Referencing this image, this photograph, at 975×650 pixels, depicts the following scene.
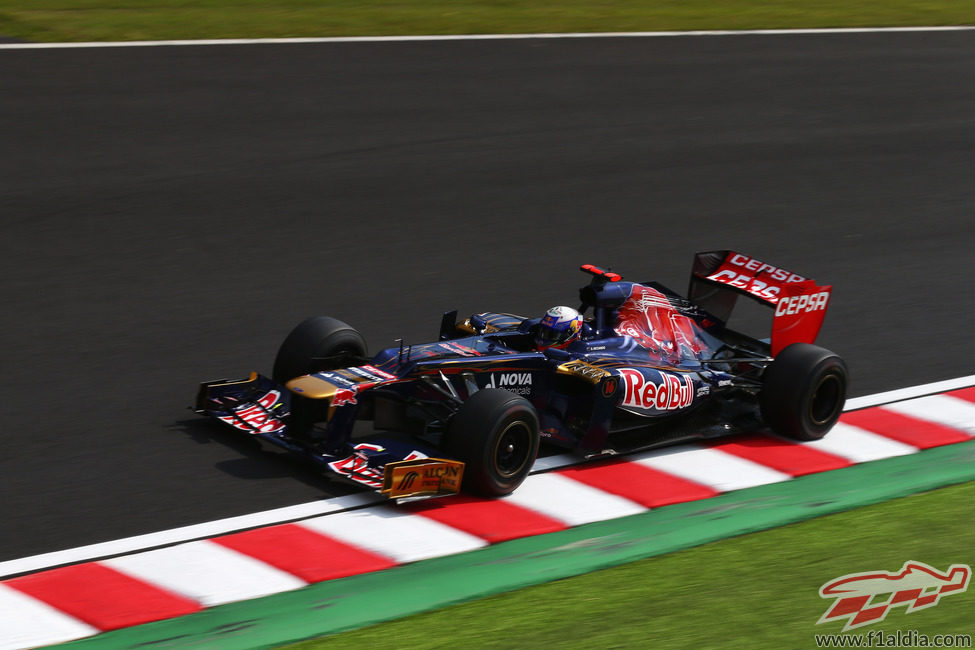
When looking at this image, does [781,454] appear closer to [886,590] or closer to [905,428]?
[905,428]

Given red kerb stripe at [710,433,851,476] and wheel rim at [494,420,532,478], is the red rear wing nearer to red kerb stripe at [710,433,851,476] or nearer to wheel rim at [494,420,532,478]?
red kerb stripe at [710,433,851,476]

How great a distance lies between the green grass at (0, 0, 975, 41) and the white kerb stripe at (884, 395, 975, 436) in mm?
11286

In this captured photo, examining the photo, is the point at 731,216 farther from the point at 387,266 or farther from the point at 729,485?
the point at 729,485

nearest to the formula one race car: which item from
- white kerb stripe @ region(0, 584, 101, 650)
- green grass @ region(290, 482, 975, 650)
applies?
green grass @ region(290, 482, 975, 650)

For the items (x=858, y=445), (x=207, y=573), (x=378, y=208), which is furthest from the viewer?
(x=378, y=208)

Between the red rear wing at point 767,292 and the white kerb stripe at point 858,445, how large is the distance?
68cm

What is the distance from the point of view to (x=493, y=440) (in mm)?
6598

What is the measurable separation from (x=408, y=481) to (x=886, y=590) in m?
2.38

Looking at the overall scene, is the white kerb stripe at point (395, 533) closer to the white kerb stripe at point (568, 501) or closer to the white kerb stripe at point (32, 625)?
the white kerb stripe at point (568, 501)

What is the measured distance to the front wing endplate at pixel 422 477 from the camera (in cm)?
642

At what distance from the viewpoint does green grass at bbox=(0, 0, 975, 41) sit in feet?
56.1

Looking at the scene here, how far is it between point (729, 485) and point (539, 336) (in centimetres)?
142

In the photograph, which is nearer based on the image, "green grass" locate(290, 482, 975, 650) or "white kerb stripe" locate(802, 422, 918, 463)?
"green grass" locate(290, 482, 975, 650)

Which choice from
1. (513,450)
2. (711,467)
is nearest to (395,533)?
(513,450)
